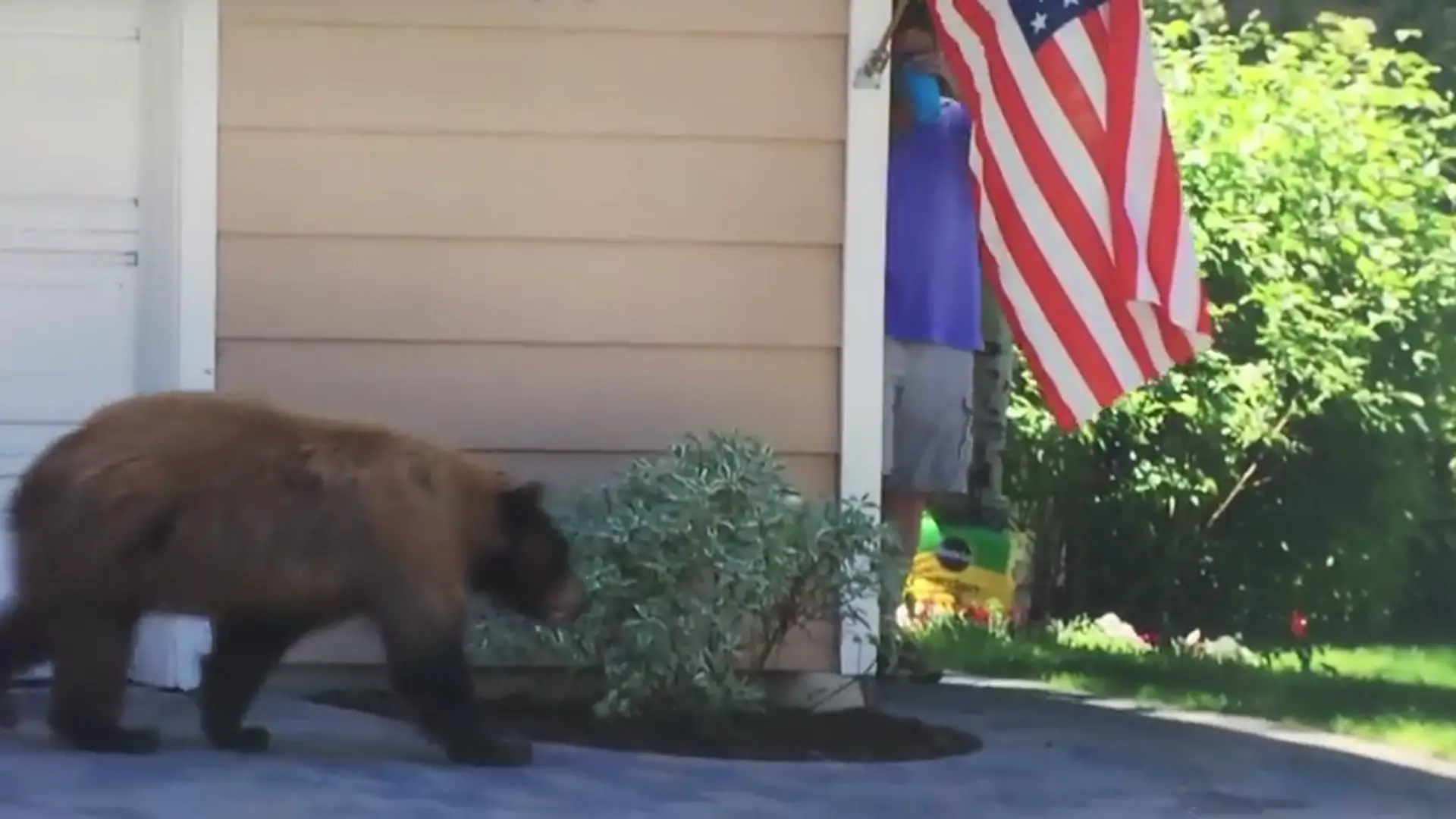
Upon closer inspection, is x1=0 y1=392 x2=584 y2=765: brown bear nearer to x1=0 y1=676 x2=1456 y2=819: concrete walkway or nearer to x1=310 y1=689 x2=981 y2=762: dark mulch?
x1=0 y1=676 x2=1456 y2=819: concrete walkway

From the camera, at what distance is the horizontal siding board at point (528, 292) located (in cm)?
688

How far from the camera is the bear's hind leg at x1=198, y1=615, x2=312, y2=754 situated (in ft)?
19.5

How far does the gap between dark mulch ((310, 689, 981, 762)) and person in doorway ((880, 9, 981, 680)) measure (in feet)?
2.12

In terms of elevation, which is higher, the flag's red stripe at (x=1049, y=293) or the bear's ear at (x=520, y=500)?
the flag's red stripe at (x=1049, y=293)

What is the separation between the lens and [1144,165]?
22.7 feet

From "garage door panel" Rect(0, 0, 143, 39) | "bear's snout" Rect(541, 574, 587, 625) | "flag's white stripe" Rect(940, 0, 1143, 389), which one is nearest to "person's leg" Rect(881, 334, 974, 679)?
"flag's white stripe" Rect(940, 0, 1143, 389)

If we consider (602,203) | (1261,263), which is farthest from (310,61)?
(1261,263)

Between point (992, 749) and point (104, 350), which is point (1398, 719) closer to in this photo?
point (992, 749)

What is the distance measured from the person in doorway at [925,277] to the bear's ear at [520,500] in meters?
1.56

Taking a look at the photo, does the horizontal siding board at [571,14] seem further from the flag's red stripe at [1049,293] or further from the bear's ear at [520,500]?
the bear's ear at [520,500]

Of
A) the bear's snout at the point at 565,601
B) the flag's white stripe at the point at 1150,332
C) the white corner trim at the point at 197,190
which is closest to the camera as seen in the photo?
the bear's snout at the point at 565,601

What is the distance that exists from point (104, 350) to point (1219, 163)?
509 centimetres

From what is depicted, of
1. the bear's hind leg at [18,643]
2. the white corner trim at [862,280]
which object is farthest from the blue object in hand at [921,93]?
the bear's hind leg at [18,643]

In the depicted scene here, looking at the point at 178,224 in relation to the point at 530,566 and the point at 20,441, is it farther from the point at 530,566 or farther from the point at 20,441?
the point at 530,566
